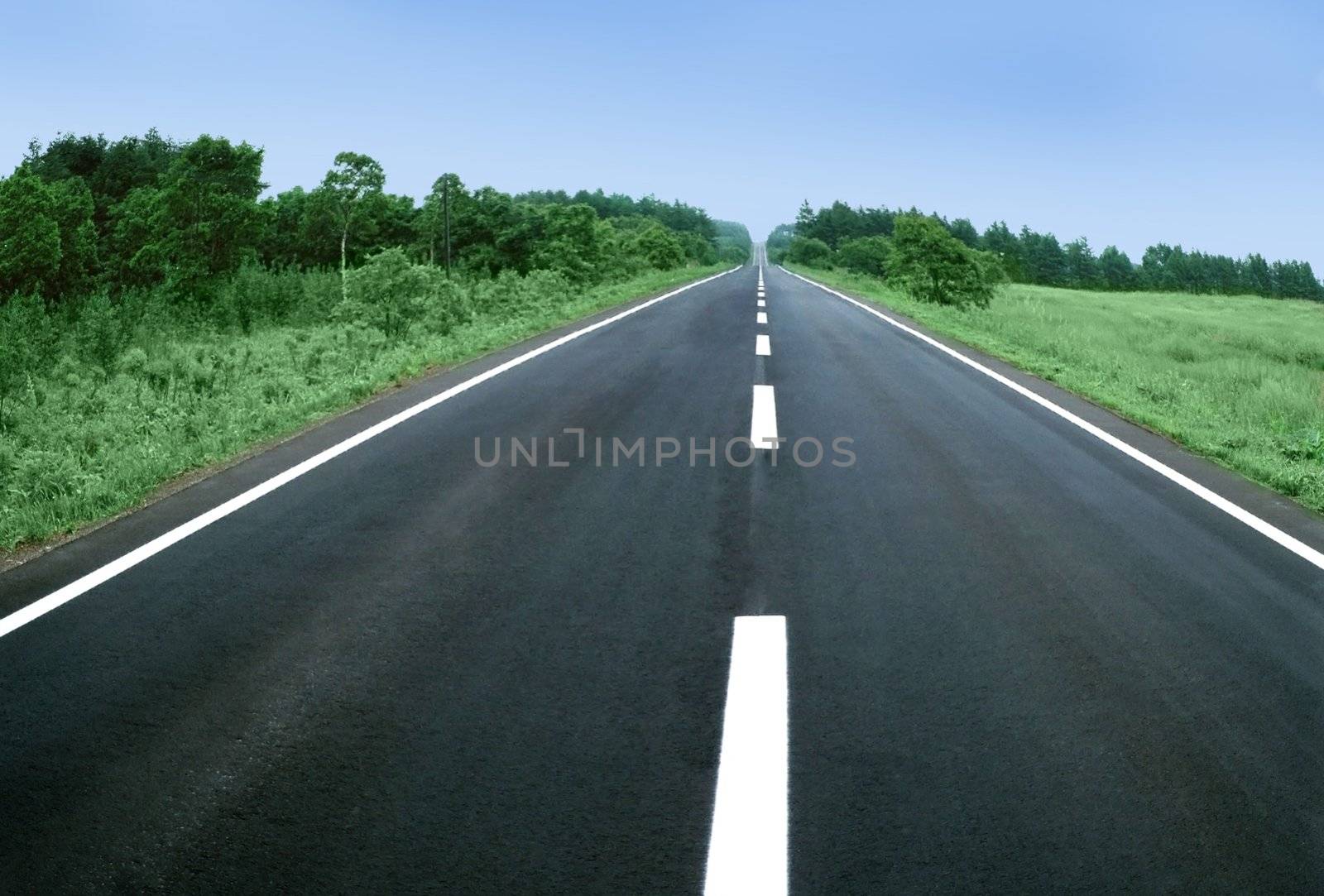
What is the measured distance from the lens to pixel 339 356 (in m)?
12.8

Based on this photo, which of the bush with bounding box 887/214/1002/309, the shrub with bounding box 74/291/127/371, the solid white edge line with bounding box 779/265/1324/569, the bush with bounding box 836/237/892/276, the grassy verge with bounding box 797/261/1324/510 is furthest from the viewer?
the bush with bounding box 836/237/892/276

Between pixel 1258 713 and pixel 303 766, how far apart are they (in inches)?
135

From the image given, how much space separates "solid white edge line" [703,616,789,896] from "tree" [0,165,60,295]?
51.2m

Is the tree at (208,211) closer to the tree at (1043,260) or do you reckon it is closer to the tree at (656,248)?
the tree at (656,248)

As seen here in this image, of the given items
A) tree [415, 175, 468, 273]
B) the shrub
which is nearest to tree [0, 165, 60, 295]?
tree [415, 175, 468, 273]

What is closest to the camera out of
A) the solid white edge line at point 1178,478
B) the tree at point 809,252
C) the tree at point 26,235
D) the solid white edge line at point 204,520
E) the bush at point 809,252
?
the solid white edge line at point 204,520

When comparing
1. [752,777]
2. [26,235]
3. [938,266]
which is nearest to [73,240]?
[26,235]

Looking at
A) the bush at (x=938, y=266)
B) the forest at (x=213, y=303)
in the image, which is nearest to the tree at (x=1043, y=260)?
A: the forest at (x=213, y=303)

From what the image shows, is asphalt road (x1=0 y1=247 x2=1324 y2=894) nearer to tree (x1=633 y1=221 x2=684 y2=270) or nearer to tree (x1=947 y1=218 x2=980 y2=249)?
tree (x1=633 y1=221 x2=684 y2=270)

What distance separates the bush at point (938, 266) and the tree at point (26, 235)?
4028cm

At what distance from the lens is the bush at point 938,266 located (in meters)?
33.8

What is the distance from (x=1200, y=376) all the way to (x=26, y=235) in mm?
51312

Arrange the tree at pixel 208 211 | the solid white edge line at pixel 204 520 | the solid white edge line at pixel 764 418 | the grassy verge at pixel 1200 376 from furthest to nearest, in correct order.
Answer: the tree at pixel 208 211 → the grassy verge at pixel 1200 376 → the solid white edge line at pixel 764 418 → the solid white edge line at pixel 204 520

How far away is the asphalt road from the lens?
2.60m
